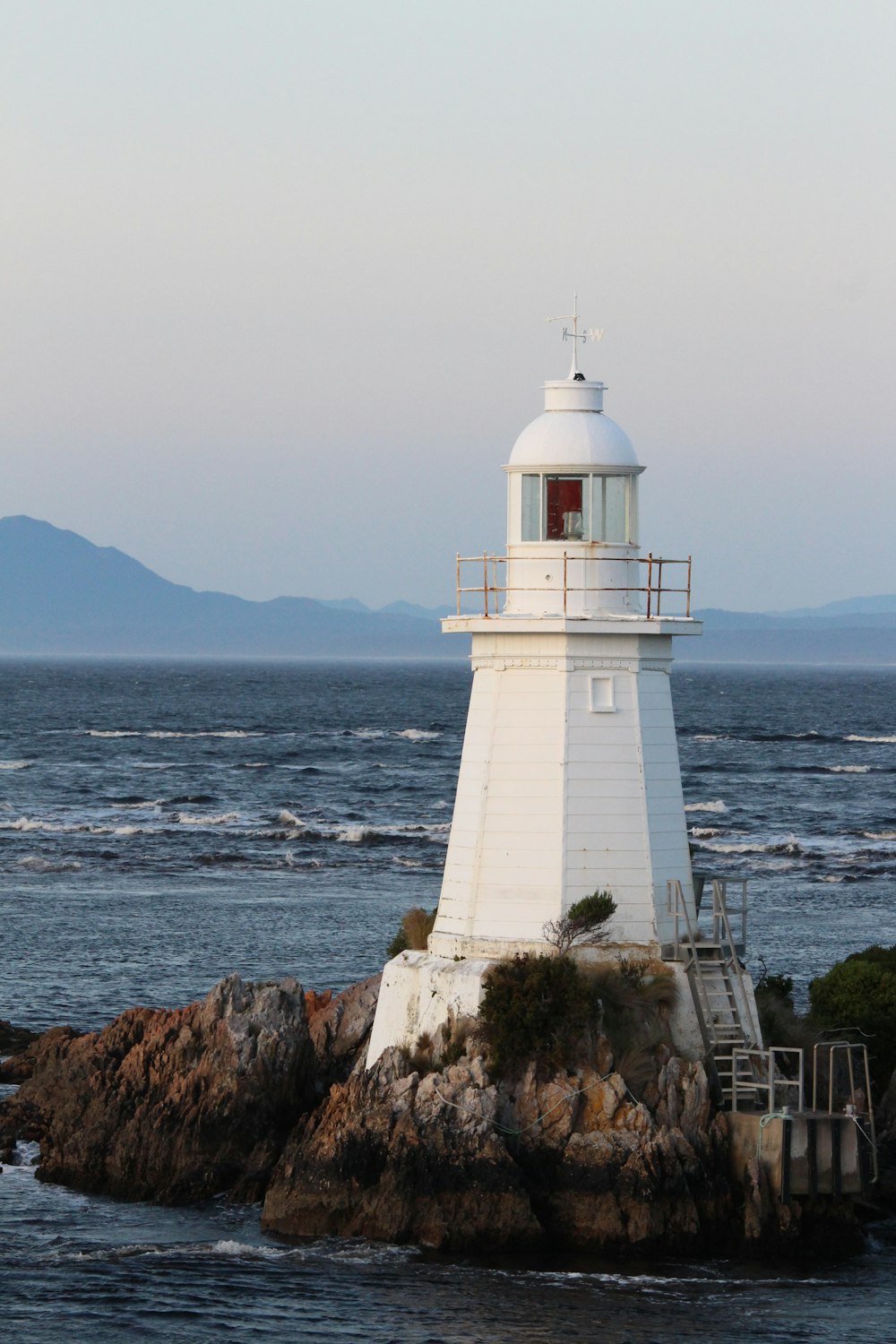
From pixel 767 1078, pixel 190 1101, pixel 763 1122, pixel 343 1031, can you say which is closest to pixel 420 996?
pixel 343 1031

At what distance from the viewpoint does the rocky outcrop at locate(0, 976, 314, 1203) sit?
26.6 m

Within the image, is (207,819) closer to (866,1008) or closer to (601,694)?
(866,1008)

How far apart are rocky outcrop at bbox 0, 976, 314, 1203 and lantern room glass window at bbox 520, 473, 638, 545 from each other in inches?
275

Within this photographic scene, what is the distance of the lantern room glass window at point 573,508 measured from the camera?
26.5 m

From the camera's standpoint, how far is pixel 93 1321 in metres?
22.0

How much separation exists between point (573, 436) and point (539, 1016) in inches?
280

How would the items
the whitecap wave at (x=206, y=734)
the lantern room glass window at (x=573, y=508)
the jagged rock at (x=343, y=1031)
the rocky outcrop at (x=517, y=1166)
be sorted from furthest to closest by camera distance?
1. the whitecap wave at (x=206, y=734)
2. the jagged rock at (x=343, y=1031)
3. the lantern room glass window at (x=573, y=508)
4. the rocky outcrop at (x=517, y=1166)

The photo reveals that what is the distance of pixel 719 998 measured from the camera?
2595 centimetres

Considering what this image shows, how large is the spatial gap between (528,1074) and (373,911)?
918 inches

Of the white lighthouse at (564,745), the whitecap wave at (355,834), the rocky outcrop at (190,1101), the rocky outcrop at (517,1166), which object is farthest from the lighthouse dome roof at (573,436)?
the whitecap wave at (355,834)

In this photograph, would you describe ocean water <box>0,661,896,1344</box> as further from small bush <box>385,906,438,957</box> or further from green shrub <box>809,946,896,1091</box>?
green shrub <box>809,946,896,1091</box>

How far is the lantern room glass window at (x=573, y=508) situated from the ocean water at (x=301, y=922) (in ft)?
28.8

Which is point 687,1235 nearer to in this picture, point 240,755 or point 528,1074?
point 528,1074

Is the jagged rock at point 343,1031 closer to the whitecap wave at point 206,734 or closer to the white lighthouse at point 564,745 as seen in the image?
the white lighthouse at point 564,745
